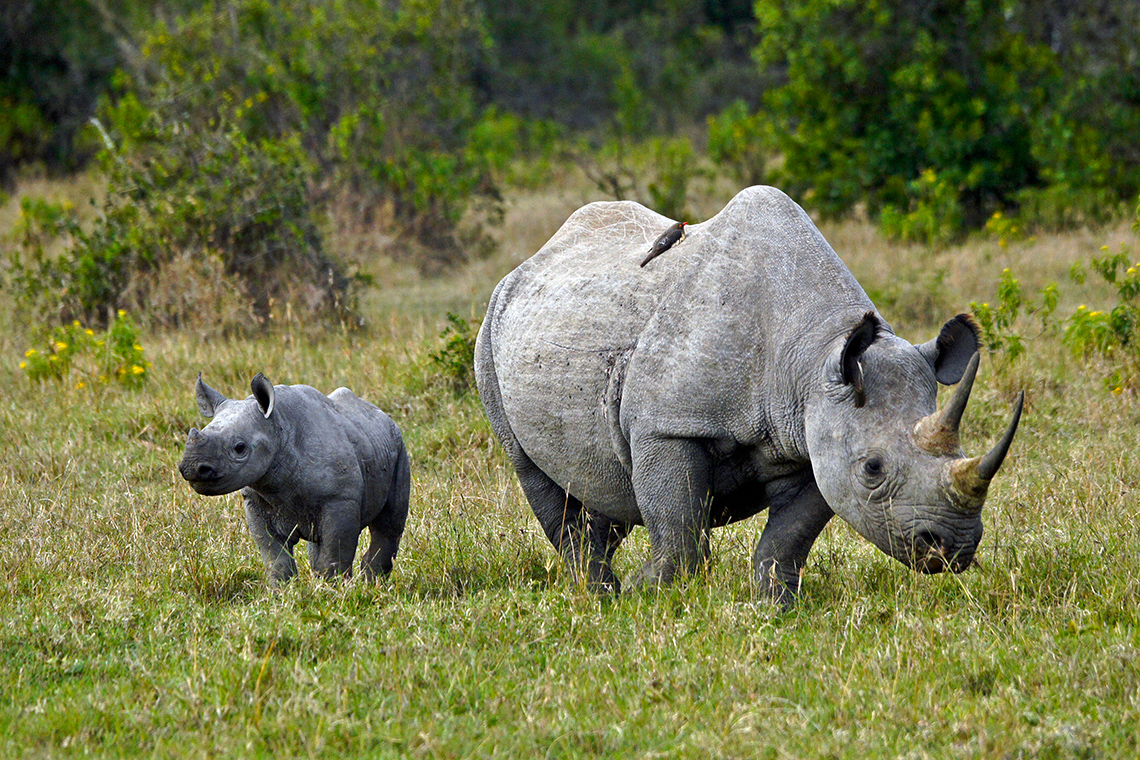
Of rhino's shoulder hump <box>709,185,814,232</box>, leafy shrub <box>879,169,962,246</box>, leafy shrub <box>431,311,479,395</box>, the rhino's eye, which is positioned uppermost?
rhino's shoulder hump <box>709,185,814,232</box>

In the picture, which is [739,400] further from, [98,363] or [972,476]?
[98,363]

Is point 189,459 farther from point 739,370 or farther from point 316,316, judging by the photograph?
point 316,316

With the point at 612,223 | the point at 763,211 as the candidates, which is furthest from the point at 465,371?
the point at 763,211

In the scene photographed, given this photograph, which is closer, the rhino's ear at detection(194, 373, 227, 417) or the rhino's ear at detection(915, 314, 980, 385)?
the rhino's ear at detection(915, 314, 980, 385)

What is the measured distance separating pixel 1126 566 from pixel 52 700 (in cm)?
388

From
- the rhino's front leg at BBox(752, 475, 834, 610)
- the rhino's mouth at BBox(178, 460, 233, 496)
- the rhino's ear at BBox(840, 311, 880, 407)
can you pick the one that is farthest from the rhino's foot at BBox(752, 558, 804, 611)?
the rhino's mouth at BBox(178, 460, 233, 496)

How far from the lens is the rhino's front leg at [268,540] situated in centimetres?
546

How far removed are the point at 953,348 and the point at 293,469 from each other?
261cm

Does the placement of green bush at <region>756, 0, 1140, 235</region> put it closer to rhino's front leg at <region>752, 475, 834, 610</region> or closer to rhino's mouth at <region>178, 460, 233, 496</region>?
rhino's front leg at <region>752, 475, 834, 610</region>

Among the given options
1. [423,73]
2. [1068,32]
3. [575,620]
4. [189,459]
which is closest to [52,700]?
[189,459]

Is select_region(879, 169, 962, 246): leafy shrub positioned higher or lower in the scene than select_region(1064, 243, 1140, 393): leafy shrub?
lower

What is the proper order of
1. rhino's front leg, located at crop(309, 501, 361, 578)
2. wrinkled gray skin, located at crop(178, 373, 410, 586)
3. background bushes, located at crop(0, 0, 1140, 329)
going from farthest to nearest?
background bushes, located at crop(0, 0, 1140, 329)
rhino's front leg, located at crop(309, 501, 361, 578)
wrinkled gray skin, located at crop(178, 373, 410, 586)

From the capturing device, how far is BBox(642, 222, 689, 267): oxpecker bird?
518 cm

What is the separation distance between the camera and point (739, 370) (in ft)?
15.5
